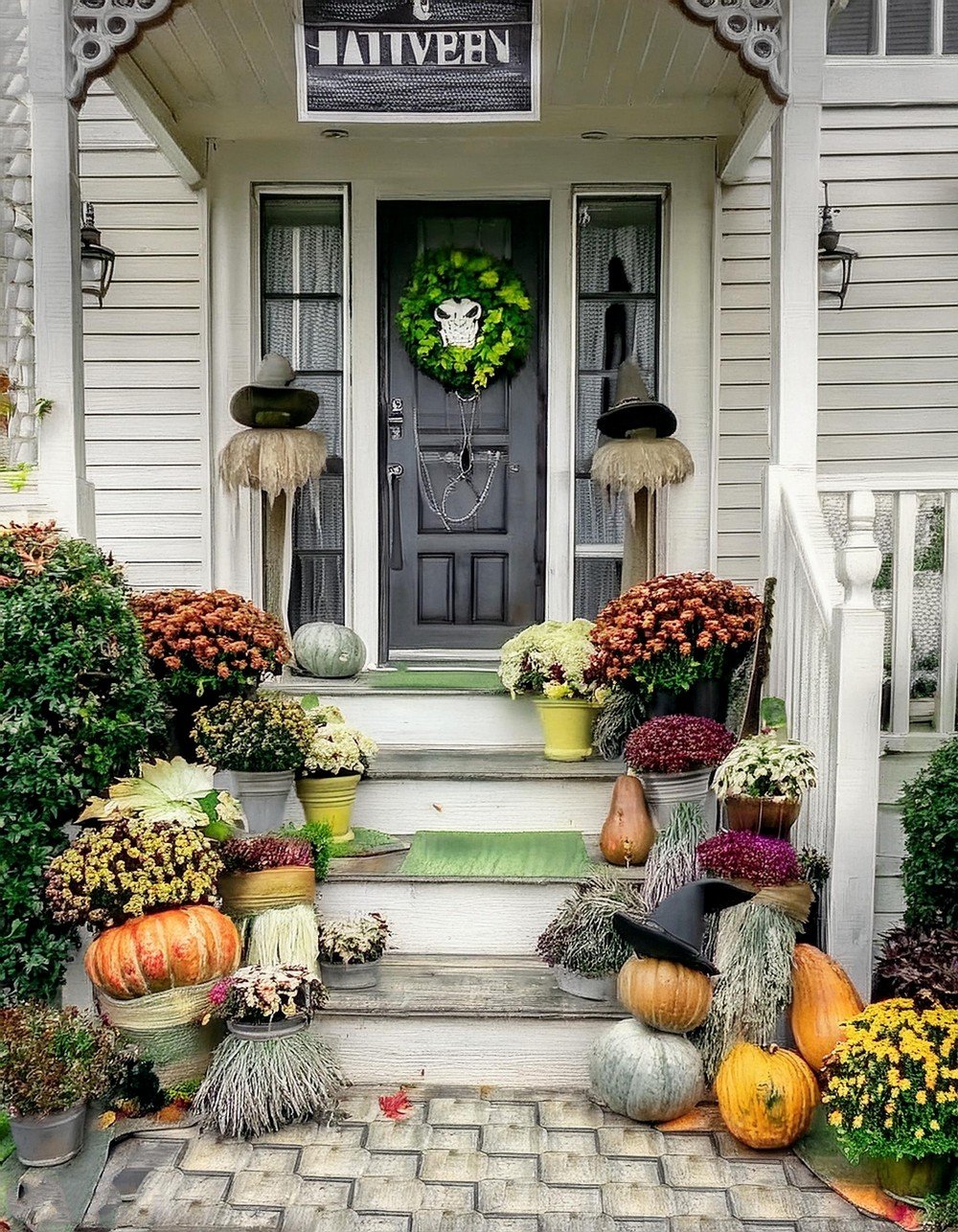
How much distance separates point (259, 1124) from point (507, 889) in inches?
41.4

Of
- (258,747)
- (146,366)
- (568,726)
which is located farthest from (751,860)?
(146,366)

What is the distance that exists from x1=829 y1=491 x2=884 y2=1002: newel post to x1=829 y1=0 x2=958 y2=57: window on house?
10.7 feet

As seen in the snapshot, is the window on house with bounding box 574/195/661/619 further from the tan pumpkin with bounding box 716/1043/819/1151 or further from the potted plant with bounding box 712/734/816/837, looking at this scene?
the tan pumpkin with bounding box 716/1043/819/1151

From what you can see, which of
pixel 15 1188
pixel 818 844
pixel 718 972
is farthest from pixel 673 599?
pixel 15 1188

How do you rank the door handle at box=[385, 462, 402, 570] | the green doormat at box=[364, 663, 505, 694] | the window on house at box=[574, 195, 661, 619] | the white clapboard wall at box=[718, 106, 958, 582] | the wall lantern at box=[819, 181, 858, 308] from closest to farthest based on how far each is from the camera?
the green doormat at box=[364, 663, 505, 694] → the wall lantern at box=[819, 181, 858, 308] → the white clapboard wall at box=[718, 106, 958, 582] → the window on house at box=[574, 195, 661, 619] → the door handle at box=[385, 462, 402, 570]

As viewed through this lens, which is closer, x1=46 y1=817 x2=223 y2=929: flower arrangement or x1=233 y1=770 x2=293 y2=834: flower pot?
x1=46 y1=817 x2=223 y2=929: flower arrangement

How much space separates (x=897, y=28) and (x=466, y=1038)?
16.2 ft

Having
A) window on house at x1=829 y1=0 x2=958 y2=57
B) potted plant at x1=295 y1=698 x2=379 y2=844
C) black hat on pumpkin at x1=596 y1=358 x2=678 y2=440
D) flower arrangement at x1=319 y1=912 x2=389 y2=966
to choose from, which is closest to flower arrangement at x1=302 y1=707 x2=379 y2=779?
potted plant at x1=295 y1=698 x2=379 y2=844

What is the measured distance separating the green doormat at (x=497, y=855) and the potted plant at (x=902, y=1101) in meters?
1.13

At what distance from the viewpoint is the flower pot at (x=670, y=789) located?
389 cm

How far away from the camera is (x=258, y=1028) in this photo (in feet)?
10.3

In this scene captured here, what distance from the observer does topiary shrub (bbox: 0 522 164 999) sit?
3.29 metres

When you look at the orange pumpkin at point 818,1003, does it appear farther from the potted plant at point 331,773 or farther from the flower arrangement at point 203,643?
the flower arrangement at point 203,643

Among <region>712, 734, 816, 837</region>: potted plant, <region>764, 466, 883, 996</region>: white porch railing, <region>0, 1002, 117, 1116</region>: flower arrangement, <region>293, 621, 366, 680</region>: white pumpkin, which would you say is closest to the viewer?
<region>0, 1002, 117, 1116</region>: flower arrangement
